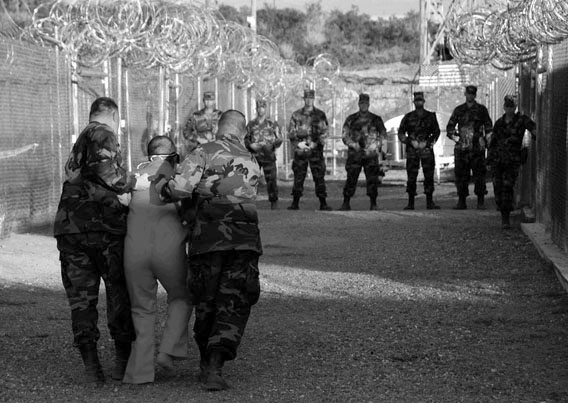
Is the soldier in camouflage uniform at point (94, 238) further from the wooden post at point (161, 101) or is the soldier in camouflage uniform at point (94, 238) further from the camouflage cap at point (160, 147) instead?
the wooden post at point (161, 101)

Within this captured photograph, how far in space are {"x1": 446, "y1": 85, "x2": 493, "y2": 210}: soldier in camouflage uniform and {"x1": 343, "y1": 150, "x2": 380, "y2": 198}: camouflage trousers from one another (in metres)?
1.33

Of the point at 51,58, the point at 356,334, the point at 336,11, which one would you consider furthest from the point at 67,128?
the point at 336,11

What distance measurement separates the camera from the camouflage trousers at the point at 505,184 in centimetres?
1507

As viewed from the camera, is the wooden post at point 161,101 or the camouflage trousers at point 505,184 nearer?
the camouflage trousers at point 505,184

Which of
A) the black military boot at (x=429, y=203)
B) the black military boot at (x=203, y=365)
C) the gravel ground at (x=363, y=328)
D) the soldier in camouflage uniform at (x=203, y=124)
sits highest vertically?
the soldier in camouflage uniform at (x=203, y=124)

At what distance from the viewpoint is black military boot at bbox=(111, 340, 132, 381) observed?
722 cm

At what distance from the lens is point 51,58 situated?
15883 mm

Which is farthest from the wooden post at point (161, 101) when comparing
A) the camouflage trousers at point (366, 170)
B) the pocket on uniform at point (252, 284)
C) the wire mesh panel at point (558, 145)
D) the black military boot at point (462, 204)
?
the pocket on uniform at point (252, 284)

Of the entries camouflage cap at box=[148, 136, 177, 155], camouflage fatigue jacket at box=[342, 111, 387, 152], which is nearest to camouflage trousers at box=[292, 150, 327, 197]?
camouflage fatigue jacket at box=[342, 111, 387, 152]

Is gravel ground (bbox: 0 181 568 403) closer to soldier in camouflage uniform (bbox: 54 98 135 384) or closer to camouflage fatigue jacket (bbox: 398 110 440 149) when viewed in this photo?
soldier in camouflage uniform (bbox: 54 98 135 384)

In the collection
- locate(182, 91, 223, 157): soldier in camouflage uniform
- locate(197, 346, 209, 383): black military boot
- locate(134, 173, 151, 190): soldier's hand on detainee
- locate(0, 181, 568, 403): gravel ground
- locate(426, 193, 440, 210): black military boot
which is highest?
locate(182, 91, 223, 157): soldier in camouflage uniform

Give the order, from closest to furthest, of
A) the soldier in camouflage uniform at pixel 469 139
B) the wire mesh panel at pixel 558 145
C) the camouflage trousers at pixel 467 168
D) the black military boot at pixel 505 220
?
the wire mesh panel at pixel 558 145, the black military boot at pixel 505 220, the soldier in camouflage uniform at pixel 469 139, the camouflage trousers at pixel 467 168

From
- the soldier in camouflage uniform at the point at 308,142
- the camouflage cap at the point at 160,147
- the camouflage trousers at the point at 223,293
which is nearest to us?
the camouflage trousers at the point at 223,293

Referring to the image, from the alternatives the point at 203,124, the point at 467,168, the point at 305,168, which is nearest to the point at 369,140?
the point at 305,168
